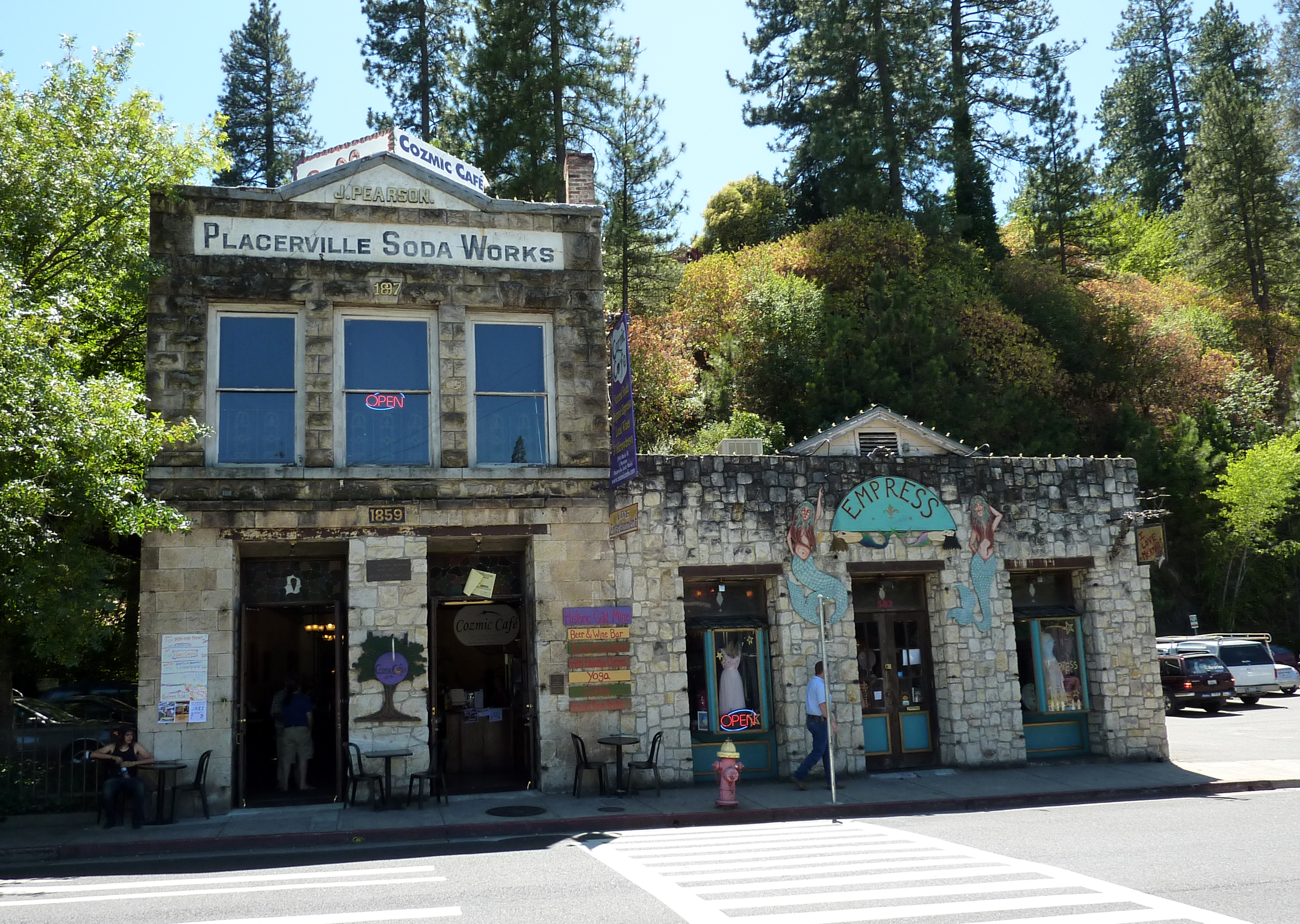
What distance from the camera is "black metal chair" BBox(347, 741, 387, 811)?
14.2 m

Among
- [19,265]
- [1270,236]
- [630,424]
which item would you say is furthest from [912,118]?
[19,265]

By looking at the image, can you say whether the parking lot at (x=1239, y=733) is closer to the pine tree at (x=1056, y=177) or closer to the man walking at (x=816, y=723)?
the man walking at (x=816, y=723)

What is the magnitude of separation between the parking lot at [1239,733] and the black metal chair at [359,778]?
536 inches

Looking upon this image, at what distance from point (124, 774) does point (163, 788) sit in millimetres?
516

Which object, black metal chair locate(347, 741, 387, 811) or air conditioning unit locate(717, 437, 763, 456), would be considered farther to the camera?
air conditioning unit locate(717, 437, 763, 456)

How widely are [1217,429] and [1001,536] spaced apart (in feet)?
84.9

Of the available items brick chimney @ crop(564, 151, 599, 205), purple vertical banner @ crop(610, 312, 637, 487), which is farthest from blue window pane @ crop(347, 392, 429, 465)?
brick chimney @ crop(564, 151, 599, 205)

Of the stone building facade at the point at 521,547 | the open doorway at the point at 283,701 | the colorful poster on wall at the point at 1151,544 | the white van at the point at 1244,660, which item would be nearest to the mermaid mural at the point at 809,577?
the stone building facade at the point at 521,547

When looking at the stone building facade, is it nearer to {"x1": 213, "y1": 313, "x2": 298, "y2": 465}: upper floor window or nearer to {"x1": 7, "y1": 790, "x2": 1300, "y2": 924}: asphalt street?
{"x1": 213, "y1": 313, "x2": 298, "y2": 465}: upper floor window

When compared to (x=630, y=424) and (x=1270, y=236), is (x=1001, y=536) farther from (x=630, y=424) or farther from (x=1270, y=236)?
(x=1270, y=236)

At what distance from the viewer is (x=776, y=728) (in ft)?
54.2

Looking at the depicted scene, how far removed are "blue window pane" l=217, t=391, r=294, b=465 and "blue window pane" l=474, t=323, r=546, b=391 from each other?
2928 millimetres

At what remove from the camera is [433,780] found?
14680 mm

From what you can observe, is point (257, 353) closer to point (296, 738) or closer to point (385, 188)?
point (385, 188)
